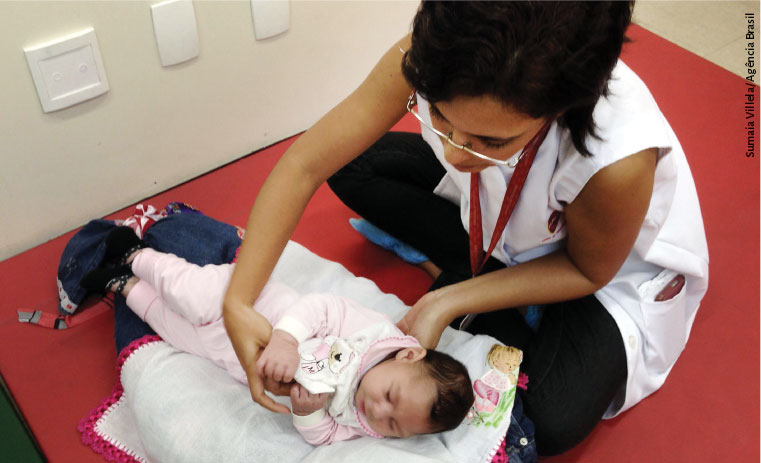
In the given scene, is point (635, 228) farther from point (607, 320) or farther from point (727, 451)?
point (727, 451)

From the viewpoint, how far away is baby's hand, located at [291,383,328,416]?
3.81 feet

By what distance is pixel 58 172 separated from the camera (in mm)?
1698

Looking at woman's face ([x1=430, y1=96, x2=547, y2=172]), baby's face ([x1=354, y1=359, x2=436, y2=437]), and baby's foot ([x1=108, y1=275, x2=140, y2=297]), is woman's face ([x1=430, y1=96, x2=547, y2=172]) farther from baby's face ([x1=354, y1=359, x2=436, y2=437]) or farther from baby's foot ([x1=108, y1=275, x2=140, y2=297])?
baby's foot ([x1=108, y1=275, x2=140, y2=297])

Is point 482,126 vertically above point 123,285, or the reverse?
point 482,126

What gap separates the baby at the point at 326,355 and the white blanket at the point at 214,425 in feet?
0.13

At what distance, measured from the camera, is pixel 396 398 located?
117 centimetres

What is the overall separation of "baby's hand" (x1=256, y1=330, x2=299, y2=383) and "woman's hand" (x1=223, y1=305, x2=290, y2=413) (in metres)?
0.03

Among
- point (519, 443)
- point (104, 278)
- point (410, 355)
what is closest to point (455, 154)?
point (410, 355)

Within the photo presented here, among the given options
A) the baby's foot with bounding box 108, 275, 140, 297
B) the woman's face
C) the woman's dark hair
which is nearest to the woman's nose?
the woman's face

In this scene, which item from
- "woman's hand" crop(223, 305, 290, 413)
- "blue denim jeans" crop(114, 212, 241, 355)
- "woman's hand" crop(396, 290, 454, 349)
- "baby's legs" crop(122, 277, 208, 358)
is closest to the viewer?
"woman's hand" crop(223, 305, 290, 413)

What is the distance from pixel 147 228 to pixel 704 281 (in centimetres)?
140

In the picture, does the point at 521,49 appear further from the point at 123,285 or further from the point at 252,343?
the point at 123,285

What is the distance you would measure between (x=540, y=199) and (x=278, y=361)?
1.87ft

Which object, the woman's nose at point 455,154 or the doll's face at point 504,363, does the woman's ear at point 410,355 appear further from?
the woman's nose at point 455,154
